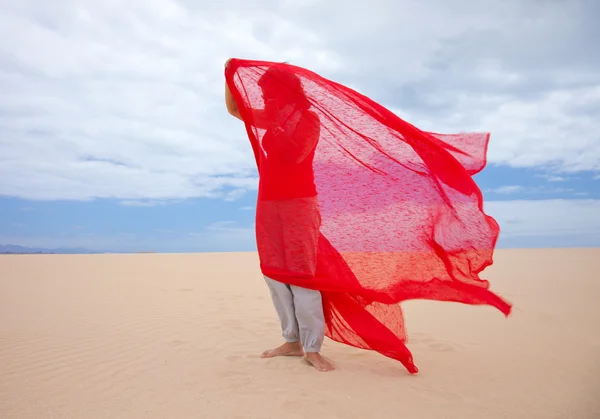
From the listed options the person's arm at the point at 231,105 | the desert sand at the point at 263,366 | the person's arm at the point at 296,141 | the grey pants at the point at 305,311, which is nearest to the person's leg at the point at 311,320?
the grey pants at the point at 305,311

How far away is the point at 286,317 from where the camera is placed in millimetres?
3617

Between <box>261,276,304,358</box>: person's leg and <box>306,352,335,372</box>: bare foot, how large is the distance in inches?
9.5

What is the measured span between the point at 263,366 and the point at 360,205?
1.55m

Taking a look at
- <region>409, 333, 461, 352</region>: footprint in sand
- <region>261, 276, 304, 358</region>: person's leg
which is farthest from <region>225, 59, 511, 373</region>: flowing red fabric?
<region>409, 333, 461, 352</region>: footprint in sand

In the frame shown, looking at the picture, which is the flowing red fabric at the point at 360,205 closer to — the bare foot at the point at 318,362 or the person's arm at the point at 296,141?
the person's arm at the point at 296,141

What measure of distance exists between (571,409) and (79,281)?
9434 millimetres

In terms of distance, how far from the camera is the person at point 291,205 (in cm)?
341

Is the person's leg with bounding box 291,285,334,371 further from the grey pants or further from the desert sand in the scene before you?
the desert sand

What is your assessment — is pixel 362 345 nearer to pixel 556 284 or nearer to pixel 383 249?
pixel 383 249

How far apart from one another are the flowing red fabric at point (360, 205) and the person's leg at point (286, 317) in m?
0.12

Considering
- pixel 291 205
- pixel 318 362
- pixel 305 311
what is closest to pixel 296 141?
pixel 291 205

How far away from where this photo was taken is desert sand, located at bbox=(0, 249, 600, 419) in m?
2.72

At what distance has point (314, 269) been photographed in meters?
3.40

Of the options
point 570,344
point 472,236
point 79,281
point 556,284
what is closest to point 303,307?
point 472,236
